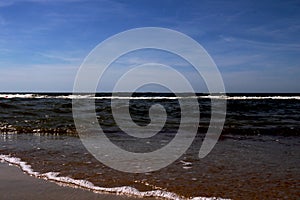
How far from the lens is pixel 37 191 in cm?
563

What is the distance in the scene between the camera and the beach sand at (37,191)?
17.5 ft

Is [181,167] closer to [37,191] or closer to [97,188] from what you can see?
[97,188]

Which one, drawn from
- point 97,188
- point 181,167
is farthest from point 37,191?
point 181,167

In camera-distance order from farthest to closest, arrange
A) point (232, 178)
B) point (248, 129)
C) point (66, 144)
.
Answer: point (248, 129) → point (66, 144) → point (232, 178)

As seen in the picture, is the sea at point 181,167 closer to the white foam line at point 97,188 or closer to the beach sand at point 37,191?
the white foam line at point 97,188

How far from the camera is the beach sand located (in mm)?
5336

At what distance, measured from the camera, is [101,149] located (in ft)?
31.2

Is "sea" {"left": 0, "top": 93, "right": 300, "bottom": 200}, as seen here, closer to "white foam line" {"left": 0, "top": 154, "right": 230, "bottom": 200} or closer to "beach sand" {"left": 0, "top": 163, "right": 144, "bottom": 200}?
"white foam line" {"left": 0, "top": 154, "right": 230, "bottom": 200}

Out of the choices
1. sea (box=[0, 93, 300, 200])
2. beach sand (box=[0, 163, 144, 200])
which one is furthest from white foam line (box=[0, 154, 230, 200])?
beach sand (box=[0, 163, 144, 200])

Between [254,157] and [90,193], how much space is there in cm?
436

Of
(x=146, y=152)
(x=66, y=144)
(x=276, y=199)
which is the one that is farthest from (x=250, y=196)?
(x=66, y=144)

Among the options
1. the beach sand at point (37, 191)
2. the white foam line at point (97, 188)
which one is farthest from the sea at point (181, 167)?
the beach sand at point (37, 191)

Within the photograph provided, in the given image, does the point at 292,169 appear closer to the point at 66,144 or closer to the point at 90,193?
the point at 90,193

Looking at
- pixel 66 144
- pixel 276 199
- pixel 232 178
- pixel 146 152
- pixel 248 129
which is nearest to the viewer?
pixel 276 199
